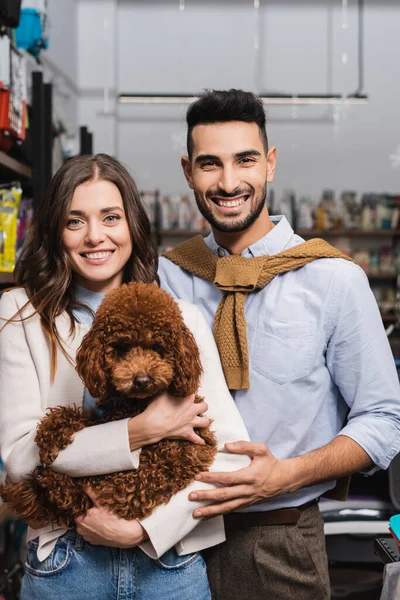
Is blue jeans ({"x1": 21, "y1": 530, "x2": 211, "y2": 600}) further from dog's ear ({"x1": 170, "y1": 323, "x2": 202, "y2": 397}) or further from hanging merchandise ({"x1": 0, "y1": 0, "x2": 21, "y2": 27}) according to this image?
hanging merchandise ({"x1": 0, "y1": 0, "x2": 21, "y2": 27})

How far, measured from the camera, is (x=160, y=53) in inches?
321

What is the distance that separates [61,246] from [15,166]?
4.06ft

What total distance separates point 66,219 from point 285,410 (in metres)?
0.68

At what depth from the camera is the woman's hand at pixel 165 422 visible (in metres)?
1.39

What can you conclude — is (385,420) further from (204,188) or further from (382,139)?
(382,139)

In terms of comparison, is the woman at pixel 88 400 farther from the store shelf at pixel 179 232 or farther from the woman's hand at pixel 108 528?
the store shelf at pixel 179 232

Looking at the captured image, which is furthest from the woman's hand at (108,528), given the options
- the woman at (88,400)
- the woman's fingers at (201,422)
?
the woman's fingers at (201,422)

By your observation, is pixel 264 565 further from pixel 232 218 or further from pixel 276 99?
pixel 276 99

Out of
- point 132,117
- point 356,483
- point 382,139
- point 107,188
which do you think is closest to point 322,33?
point 382,139

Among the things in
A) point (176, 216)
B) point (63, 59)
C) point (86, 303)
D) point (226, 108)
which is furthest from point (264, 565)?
point (63, 59)

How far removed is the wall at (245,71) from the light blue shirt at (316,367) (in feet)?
20.9

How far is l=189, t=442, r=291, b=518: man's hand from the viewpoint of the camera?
1456 mm

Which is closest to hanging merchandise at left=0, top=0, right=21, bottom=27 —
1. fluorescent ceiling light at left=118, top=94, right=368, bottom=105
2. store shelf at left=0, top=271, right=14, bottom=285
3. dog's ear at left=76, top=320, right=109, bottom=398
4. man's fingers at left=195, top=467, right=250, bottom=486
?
store shelf at left=0, top=271, right=14, bottom=285

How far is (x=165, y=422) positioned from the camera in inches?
54.9
